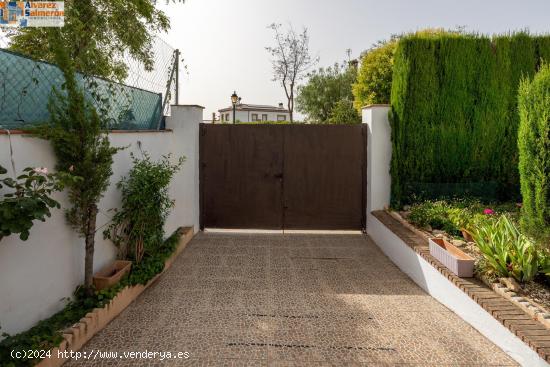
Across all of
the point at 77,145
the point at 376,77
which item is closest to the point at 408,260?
the point at 77,145

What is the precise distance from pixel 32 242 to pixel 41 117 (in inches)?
44.6

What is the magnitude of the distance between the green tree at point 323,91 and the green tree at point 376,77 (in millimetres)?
16586

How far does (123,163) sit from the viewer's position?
4496mm

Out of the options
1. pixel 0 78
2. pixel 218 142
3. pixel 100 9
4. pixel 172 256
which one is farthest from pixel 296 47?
pixel 0 78

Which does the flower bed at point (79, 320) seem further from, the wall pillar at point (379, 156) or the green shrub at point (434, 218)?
the wall pillar at point (379, 156)

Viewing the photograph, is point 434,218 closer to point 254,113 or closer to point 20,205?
point 20,205

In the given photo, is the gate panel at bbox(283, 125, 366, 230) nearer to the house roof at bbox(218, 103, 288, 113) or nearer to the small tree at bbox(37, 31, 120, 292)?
the small tree at bbox(37, 31, 120, 292)

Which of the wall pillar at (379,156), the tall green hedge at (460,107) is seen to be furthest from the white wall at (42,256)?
the tall green hedge at (460,107)

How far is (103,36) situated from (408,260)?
699 cm

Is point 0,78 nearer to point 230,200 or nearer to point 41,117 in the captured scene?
point 41,117

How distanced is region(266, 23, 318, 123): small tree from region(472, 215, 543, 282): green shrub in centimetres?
1760

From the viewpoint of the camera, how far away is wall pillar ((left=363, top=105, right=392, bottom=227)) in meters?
6.81

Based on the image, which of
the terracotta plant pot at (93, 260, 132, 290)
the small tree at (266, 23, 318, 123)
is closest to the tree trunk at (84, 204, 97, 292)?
the terracotta plant pot at (93, 260, 132, 290)

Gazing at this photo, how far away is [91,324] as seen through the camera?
308 centimetres
